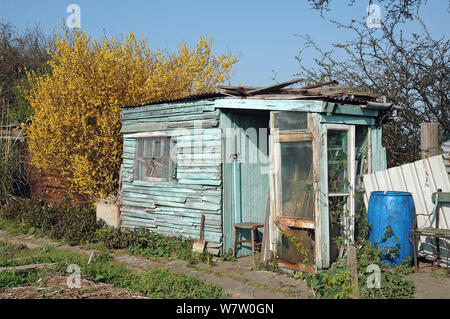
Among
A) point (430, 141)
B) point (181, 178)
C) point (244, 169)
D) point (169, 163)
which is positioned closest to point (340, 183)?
point (430, 141)

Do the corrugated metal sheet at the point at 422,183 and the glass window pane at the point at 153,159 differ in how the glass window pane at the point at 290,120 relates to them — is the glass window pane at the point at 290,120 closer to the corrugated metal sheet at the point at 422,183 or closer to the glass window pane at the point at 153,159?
the corrugated metal sheet at the point at 422,183

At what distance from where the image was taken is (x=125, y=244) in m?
9.39

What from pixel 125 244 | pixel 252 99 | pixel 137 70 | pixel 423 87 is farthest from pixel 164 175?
pixel 423 87

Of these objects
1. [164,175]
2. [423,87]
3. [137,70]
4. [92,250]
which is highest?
[137,70]

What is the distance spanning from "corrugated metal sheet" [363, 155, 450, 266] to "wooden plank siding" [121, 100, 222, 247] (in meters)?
2.92

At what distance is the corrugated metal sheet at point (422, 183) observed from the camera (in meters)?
6.94

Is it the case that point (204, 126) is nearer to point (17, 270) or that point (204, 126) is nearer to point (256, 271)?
point (256, 271)

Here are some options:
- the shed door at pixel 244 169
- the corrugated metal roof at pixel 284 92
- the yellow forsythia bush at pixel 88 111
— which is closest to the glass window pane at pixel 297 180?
the corrugated metal roof at pixel 284 92

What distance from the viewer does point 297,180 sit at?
6.98 m

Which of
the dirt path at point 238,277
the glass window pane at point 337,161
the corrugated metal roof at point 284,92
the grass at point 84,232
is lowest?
the dirt path at point 238,277

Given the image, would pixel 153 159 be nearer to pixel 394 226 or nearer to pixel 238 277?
pixel 238 277

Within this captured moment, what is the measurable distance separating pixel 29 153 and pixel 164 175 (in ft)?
21.9

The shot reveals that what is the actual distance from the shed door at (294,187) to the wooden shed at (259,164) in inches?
0.6

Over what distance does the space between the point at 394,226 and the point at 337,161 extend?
4.35 feet
